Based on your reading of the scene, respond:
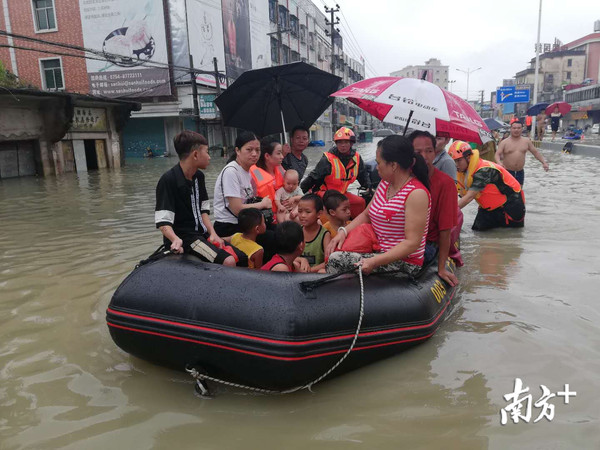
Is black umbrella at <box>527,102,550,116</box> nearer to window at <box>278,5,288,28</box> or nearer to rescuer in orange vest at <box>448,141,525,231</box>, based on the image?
rescuer in orange vest at <box>448,141,525,231</box>

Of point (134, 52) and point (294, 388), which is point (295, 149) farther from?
point (134, 52)

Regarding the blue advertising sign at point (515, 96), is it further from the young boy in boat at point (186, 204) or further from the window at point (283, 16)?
the young boy in boat at point (186, 204)

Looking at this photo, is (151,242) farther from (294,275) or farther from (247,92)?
(294,275)

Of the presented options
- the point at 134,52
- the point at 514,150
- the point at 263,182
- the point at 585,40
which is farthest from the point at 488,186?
the point at 585,40

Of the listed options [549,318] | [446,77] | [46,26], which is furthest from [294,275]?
[446,77]

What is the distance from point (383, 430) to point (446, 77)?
155610 mm

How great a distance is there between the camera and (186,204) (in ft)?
12.8

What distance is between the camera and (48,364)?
138 inches

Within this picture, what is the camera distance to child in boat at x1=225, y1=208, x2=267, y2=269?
13.9 feet

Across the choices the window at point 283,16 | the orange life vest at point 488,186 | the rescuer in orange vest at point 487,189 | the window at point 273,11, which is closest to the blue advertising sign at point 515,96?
the window at point 273,11

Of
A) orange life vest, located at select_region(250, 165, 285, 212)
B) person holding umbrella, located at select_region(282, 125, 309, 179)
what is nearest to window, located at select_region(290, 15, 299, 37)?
person holding umbrella, located at select_region(282, 125, 309, 179)

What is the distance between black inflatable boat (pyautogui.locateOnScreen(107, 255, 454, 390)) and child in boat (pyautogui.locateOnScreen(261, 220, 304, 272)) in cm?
58

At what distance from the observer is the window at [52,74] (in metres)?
29.2

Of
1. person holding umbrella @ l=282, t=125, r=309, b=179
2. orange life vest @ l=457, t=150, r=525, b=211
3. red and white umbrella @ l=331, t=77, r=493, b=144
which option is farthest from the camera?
orange life vest @ l=457, t=150, r=525, b=211
